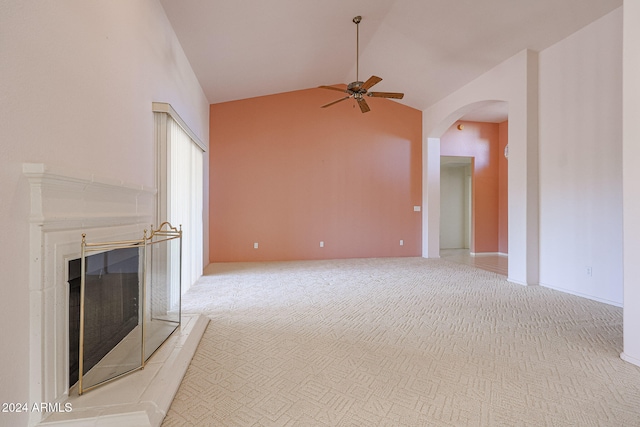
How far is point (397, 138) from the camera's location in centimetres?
712

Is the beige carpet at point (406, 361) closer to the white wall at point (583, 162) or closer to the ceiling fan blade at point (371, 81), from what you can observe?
the white wall at point (583, 162)

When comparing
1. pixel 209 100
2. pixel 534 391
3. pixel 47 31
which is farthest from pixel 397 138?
pixel 47 31

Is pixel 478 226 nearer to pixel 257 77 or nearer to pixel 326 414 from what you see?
pixel 257 77

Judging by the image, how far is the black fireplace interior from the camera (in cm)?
161

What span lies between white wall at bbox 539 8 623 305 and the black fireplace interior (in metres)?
5.00

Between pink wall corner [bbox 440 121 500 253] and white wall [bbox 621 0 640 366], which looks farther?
pink wall corner [bbox 440 121 500 253]

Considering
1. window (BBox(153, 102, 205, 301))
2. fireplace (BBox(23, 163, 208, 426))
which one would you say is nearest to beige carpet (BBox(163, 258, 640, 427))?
fireplace (BBox(23, 163, 208, 426))

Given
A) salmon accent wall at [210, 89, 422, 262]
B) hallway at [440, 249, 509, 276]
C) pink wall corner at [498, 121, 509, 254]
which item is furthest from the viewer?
pink wall corner at [498, 121, 509, 254]

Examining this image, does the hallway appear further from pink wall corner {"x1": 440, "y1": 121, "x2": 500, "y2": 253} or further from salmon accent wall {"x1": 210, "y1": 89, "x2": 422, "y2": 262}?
salmon accent wall {"x1": 210, "y1": 89, "x2": 422, "y2": 262}

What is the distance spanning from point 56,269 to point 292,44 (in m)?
4.29

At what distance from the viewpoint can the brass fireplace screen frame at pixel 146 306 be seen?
1.63m

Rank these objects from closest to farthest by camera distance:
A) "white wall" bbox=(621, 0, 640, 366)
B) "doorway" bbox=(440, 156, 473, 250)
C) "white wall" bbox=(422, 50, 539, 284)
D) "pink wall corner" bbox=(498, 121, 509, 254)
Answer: "white wall" bbox=(621, 0, 640, 366) → "white wall" bbox=(422, 50, 539, 284) → "pink wall corner" bbox=(498, 121, 509, 254) → "doorway" bbox=(440, 156, 473, 250)

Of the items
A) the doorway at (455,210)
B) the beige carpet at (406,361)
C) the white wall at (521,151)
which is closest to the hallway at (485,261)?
the white wall at (521,151)

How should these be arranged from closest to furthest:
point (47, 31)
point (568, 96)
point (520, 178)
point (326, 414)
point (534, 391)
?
point (47, 31)
point (326, 414)
point (534, 391)
point (568, 96)
point (520, 178)
